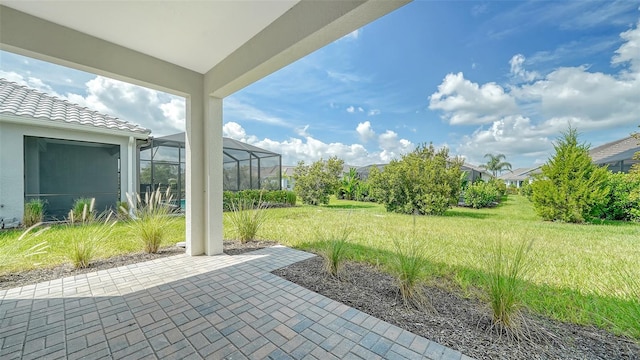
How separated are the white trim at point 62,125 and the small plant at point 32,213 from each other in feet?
7.58

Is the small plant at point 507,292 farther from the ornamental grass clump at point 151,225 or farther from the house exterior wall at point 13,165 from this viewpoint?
the house exterior wall at point 13,165

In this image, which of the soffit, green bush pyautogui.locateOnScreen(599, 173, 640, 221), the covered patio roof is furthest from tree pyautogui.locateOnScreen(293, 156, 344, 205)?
green bush pyautogui.locateOnScreen(599, 173, 640, 221)

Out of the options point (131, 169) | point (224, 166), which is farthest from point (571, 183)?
point (131, 169)

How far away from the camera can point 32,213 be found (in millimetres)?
6551

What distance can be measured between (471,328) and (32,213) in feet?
34.6

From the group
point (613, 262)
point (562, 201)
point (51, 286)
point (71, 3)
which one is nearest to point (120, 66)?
point (71, 3)

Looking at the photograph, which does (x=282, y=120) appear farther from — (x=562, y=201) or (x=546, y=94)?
(x=562, y=201)

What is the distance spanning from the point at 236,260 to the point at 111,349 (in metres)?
2.23

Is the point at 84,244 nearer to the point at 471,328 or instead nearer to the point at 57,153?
the point at 471,328

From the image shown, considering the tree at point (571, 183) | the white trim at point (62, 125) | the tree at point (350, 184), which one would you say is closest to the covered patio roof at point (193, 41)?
the white trim at point (62, 125)

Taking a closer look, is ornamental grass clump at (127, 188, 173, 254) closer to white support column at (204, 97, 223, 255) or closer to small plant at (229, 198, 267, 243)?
white support column at (204, 97, 223, 255)

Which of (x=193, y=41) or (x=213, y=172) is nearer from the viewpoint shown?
(x=193, y=41)

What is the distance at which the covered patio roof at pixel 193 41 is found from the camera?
98.7 inches

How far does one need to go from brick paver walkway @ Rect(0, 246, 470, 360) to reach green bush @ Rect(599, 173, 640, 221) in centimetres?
1143
